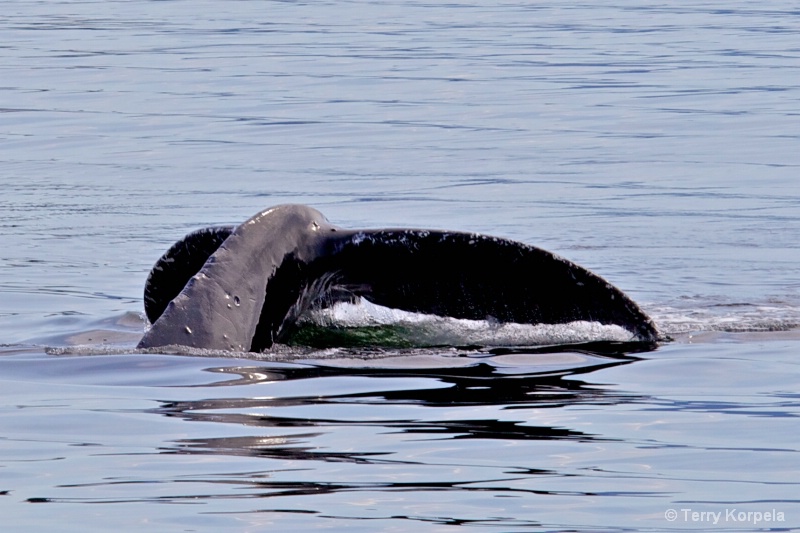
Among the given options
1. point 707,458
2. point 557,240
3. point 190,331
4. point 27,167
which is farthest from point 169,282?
point 27,167

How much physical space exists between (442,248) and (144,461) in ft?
7.51

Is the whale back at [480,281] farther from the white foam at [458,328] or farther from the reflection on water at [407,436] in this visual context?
the reflection on water at [407,436]

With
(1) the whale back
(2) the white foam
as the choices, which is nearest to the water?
(2) the white foam

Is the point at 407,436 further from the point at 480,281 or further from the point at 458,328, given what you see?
the point at 458,328

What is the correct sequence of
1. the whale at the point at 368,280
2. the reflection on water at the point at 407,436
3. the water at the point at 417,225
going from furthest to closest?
the whale at the point at 368,280 → the water at the point at 417,225 → the reflection on water at the point at 407,436

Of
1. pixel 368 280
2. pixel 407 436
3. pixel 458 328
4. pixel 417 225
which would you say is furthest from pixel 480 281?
pixel 417 225

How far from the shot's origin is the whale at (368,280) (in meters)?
8.20

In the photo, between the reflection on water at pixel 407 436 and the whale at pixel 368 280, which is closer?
the reflection on water at pixel 407 436

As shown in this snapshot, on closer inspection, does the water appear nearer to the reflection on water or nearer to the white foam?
the reflection on water

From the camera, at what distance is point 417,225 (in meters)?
14.2

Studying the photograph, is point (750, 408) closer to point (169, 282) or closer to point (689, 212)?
point (169, 282)

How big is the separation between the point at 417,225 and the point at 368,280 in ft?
19.0

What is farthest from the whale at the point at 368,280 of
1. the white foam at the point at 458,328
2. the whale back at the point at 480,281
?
the white foam at the point at 458,328

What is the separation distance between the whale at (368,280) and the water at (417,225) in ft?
0.72
